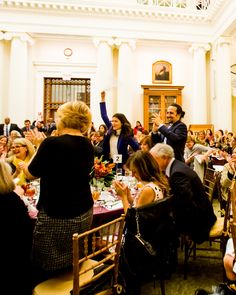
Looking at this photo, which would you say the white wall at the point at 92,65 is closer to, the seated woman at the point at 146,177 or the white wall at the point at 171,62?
the white wall at the point at 171,62

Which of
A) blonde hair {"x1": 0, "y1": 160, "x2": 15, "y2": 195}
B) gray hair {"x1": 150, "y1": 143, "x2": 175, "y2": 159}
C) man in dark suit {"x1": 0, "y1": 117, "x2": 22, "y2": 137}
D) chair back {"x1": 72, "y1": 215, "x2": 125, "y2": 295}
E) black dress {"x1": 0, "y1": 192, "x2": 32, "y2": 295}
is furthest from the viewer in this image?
man in dark suit {"x1": 0, "y1": 117, "x2": 22, "y2": 137}

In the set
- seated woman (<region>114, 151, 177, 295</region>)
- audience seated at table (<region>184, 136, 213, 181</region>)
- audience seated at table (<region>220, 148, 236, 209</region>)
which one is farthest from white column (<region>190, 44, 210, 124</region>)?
seated woman (<region>114, 151, 177, 295</region>)

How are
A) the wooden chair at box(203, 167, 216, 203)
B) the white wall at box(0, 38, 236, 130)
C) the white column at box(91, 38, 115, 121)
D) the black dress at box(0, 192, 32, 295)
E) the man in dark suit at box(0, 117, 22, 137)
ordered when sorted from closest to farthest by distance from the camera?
the black dress at box(0, 192, 32, 295), the wooden chair at box(203, 167, 216, 203), the man in dark suit at box(0, 117, 22, 137), the white column at box(91, 38, 115, 121), the white wall at box(0, 38, 236, 130)

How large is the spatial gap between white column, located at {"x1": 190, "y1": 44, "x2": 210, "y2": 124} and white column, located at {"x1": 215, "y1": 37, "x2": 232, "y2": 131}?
2.16ft

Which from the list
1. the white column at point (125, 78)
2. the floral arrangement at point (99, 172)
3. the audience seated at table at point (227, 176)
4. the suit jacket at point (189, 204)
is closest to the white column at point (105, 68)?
the white column at point (125, 78)

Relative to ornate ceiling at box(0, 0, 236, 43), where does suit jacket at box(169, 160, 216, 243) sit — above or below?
below

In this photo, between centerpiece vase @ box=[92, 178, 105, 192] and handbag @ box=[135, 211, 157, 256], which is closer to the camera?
handbag @ box=[135, 211, 157, 256]

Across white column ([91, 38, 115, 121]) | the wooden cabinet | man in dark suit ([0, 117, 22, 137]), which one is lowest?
man in dark suit ([0, 117, 22, 137])

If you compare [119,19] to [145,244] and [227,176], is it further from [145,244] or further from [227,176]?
[145,244]

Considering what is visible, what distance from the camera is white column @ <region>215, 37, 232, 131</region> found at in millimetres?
10719

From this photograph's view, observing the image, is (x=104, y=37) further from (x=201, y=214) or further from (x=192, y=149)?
(x=201, y=214)

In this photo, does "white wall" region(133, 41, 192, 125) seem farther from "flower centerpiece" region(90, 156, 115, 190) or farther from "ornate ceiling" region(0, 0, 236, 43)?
"flower centerpiece" region(90, 156, 115, 190)

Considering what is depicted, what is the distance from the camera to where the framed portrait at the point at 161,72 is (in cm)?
1192

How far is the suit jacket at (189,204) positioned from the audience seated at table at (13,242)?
1339mm
